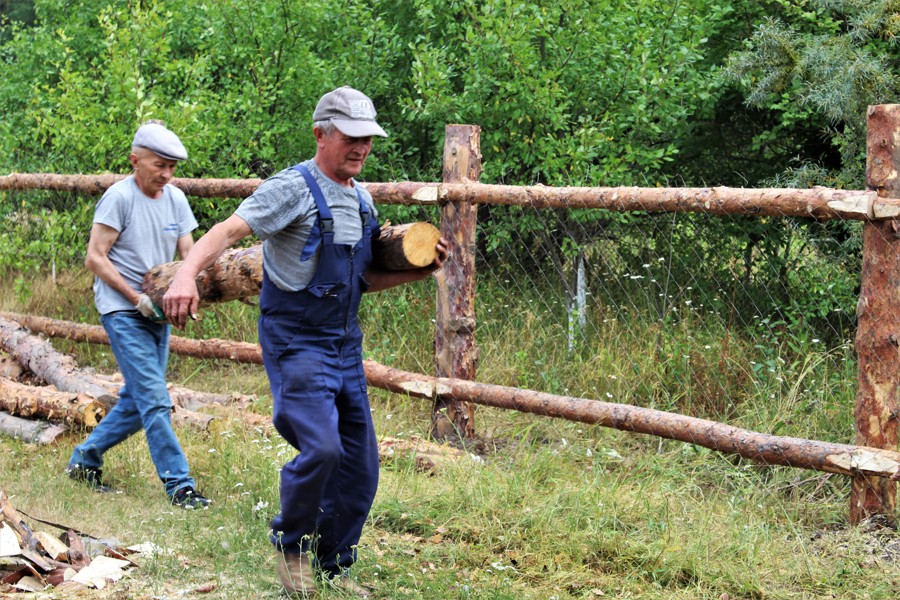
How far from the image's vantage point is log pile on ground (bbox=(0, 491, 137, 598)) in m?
4.34

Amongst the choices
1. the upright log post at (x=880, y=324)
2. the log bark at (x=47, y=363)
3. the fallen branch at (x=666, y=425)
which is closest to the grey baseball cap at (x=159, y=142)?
the log bark at (x=47, y=363)

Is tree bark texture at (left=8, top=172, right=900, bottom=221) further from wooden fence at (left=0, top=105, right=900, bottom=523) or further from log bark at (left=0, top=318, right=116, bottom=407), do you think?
log bark at (left=0, top=318, right=116, bottom=407)

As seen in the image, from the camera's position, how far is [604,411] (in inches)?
231

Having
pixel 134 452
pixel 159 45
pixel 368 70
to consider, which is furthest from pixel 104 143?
pixel 134 452

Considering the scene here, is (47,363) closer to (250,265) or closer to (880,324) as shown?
(250,265)

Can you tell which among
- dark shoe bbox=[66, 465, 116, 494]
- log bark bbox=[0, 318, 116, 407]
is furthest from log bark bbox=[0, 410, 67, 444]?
dark shoe bbox=[66, 465, 116, 494]

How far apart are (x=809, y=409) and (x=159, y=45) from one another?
613 centimetres

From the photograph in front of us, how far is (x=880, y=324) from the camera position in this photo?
16.8 ft

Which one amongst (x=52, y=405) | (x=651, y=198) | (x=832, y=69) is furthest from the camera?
(x=832, y=69)

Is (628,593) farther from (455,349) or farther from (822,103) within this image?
(822,103)

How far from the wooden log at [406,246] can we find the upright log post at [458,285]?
241 cm

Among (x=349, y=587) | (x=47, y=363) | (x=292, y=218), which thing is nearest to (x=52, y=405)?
(x=47, y=363)

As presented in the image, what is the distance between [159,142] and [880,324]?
3.75 m

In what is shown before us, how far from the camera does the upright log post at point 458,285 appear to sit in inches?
265
